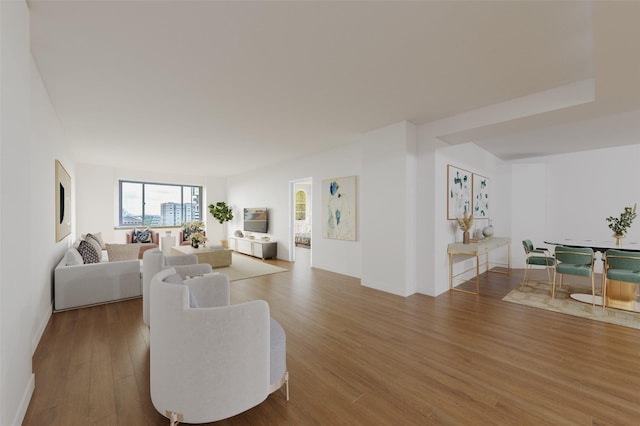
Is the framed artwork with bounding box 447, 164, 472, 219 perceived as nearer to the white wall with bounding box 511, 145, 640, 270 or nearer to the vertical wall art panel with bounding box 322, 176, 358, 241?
the vertical wall art panel with bounding box 322, 176, 358, 241

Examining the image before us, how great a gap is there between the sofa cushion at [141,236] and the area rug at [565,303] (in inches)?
347

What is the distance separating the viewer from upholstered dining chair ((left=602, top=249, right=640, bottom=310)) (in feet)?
10.7

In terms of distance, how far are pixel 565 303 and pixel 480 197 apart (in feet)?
8.38

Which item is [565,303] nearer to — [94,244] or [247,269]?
[247,269]

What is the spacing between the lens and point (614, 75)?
2312 mm

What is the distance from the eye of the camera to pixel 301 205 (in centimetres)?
1146

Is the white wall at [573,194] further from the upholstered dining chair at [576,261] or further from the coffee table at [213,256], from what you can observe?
the coffee table at [213,256]

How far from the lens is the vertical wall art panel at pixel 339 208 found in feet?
17.4

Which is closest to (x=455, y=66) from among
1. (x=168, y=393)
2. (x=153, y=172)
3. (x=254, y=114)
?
(x=254, y=114)

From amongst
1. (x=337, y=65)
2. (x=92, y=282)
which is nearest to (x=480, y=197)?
(x=337, y=65)

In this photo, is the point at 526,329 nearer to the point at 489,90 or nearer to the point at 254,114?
the point at 489,90

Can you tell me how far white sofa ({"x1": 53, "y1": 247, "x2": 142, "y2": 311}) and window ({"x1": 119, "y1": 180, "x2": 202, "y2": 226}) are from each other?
5.18 meters

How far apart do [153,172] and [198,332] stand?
892 cm

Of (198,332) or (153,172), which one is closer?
(198,332)
